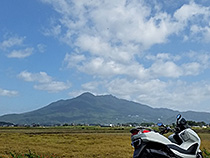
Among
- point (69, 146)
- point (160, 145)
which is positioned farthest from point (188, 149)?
point (69, 146)

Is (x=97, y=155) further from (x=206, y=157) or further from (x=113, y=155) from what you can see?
(x=206, y=157)

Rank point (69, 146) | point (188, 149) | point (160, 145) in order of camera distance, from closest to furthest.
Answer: point (160, 145)
point (188, 149)
point (69, 146)

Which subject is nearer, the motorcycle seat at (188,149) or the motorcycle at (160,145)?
the motorcycle at (160,145)

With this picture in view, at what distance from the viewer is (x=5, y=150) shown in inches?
567

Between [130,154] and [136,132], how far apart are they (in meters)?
8.44

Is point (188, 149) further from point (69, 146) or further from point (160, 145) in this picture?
point (69, 146)

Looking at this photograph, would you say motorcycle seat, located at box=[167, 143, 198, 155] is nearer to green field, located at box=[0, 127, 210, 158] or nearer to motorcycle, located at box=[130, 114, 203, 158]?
motorcycle, located at box=[130, 114, 203, 158]

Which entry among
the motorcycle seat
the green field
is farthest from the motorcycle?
the green field

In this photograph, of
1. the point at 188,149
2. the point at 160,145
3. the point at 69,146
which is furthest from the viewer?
the point at 69,146

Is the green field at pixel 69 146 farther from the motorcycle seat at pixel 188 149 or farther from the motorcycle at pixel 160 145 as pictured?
the motorcycle seat at pixel 188 149

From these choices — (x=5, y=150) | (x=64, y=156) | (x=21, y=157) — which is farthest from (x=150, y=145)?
(x=5, y=150)

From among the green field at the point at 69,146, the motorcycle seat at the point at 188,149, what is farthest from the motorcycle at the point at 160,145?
the green field at the point at 69,146

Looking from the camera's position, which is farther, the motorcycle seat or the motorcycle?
the motorcycle seat

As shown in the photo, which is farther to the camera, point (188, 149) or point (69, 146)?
point (69, 146)
